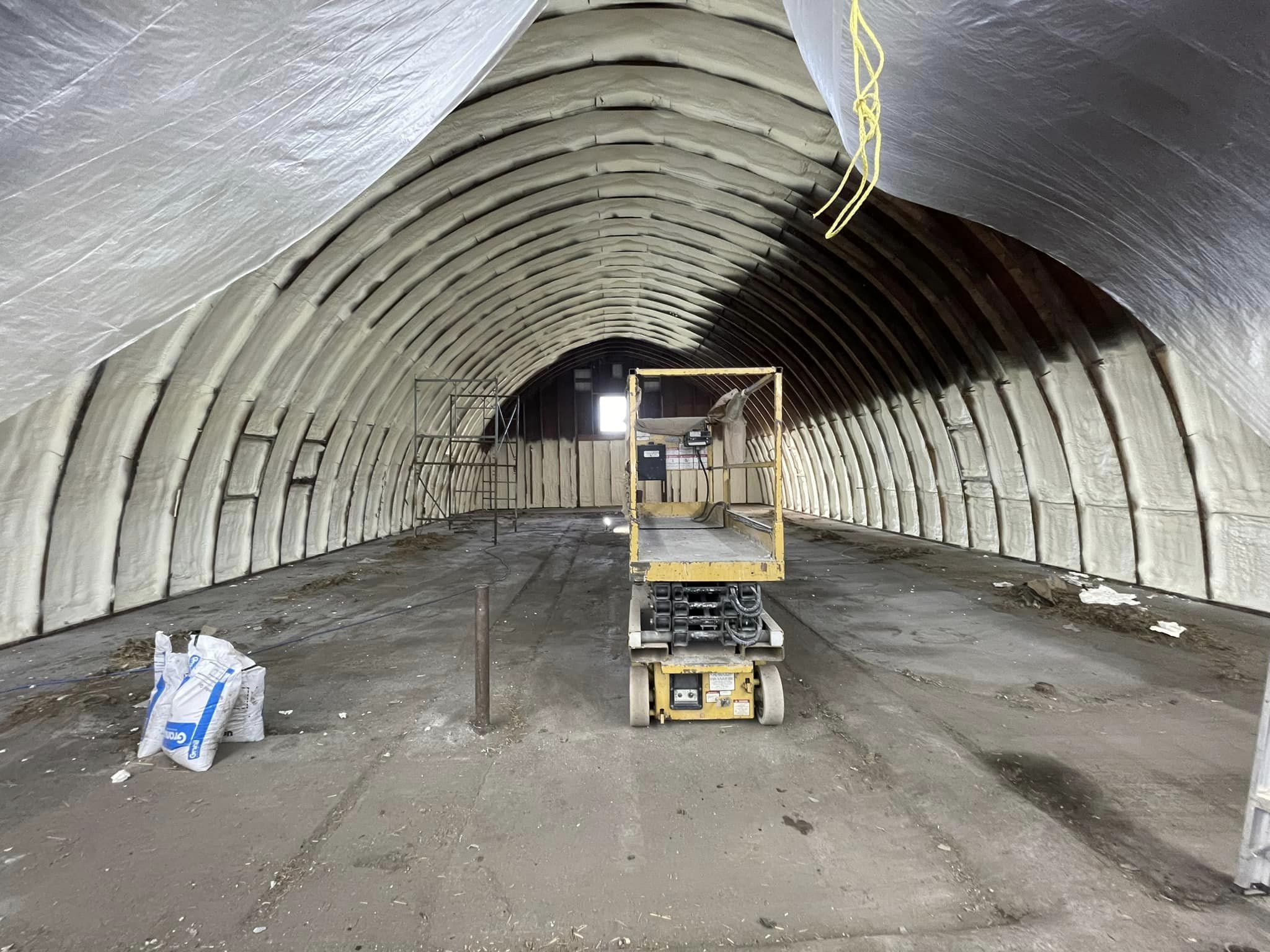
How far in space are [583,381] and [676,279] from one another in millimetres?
11490

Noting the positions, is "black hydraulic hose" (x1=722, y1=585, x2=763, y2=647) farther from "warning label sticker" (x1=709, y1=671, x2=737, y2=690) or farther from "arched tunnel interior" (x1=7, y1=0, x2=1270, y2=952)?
"warning label sticker" (x1=709, y1=671, x2=737, y2=690)

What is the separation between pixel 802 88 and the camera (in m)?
8.12

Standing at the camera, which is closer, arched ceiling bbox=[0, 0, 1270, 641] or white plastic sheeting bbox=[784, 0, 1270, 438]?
white plastic sheeting bbox=[784, 0, 1270, 438]

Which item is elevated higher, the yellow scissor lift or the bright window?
the bright window

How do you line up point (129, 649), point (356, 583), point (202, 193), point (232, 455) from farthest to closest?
point (356, 583), point (232, 455), point (129, 649), point (202, 193)

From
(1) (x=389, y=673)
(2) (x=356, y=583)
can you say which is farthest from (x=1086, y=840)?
(2) (x=356, y=583)

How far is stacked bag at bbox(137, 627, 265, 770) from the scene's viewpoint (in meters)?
3.97

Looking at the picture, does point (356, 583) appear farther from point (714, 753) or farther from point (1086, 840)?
point (1086, 840)

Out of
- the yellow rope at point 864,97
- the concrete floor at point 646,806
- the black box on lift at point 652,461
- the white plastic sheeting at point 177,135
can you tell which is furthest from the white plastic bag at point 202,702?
the black box on lift at point 652,461

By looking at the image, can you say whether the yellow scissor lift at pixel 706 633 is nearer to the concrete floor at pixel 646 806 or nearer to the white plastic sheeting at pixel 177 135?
the concrete floor at pixel 646 806

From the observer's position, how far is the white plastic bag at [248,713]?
4.31m

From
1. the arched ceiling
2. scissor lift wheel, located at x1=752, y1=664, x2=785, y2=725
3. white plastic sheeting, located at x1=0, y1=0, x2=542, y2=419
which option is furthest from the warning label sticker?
the arched ceiling

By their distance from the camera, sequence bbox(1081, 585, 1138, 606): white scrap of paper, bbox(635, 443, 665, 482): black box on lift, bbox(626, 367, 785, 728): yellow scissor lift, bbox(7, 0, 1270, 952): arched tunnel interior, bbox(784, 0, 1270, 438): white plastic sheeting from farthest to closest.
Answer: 1. bbox(635, 443, 665, 482): black box on lift
2. bbox(1081, 585, 1138, 606): white scrap of paper
3. bbox(626, 367, 785, 728): yellow scissor lift
4. bbox(7, 0, 1270, 952): arched tunnel interior
5. bbox(784, 0, 1270, 438): white plastic sheeting

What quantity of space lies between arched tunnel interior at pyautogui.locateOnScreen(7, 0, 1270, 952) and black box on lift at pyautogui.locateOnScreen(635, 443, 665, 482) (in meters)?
0.48
